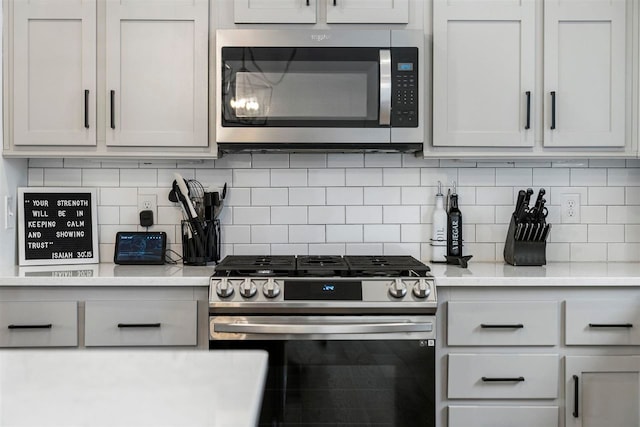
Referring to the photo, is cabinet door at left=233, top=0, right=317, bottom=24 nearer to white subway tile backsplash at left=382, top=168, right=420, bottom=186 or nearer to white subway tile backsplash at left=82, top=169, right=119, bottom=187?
white subway tile backsplash at left=382, top=168, right=420, bottom=186

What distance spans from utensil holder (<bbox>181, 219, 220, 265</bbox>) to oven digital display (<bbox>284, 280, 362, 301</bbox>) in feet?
2.07

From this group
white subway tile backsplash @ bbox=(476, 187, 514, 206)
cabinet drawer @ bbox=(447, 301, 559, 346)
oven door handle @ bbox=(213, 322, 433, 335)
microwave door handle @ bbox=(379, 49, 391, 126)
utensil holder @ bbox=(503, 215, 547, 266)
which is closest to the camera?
oven door handle @ bbox=(213, 322, 433, 335)

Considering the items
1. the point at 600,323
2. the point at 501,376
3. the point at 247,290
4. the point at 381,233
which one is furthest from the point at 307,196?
the point at 600,323

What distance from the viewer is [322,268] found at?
7.20ft

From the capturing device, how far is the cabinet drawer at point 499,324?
2.12m

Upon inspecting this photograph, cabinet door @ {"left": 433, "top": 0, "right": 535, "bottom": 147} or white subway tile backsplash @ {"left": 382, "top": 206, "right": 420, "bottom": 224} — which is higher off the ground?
cabinet door @ {"left": 433, "top": 0, "right": 535, "bottom": 147}

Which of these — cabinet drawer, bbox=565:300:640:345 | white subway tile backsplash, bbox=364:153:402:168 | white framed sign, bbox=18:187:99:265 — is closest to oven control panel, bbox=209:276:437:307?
cabinet drawer, bbox=565:300:640:345

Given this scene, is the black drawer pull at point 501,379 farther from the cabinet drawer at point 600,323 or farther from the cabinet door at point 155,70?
the cabinet door at point 155,70

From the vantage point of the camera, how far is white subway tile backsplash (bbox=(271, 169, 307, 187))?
273 cm

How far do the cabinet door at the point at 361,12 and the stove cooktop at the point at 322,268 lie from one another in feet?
3.53

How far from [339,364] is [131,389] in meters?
1.32

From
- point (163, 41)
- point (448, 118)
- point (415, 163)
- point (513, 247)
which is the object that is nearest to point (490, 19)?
point (448, 118)

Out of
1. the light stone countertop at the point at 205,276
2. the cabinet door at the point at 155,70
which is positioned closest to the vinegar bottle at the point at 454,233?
the light stone countertop at the point at 205,276

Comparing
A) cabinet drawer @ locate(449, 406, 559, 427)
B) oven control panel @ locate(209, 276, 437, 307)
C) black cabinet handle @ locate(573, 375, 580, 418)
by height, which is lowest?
cabinet drawer @ locate(449, 406, 559, 427)
